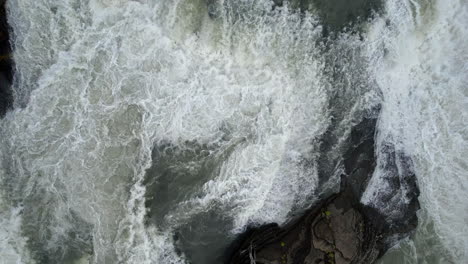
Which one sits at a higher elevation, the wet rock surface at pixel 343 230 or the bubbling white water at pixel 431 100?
the bubbling white water at pixel 431 100

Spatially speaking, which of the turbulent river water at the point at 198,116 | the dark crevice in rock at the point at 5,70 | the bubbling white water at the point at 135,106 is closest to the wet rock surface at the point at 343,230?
the turbulent river water at the point at 198,116

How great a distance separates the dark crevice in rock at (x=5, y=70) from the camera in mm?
7535

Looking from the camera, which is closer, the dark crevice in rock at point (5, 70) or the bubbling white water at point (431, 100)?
the dark crevice in rock at point (5, 70)

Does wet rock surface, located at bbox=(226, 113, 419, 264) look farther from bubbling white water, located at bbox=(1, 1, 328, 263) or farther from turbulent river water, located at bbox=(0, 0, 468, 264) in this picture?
bubbling white water, located at bbox=(1, 1, 328, 263)

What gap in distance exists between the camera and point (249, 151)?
7.78 metres

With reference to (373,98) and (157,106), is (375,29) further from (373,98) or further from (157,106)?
(157,106)

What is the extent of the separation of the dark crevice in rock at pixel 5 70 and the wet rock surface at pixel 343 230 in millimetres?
5274

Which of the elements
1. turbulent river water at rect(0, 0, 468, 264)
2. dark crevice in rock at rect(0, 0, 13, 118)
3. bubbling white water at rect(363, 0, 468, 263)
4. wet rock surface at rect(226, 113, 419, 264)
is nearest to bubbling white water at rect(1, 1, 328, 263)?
turbulent river water at rect(0, 0, 468, 264)

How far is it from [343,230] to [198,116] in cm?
369

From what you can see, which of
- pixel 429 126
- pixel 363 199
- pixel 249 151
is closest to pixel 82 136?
pixel 249 151

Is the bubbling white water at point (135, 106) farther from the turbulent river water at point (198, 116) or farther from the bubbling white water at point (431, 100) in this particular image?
the bubbling white water at point (431, 100)

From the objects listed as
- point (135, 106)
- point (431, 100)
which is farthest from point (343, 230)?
point (135, 106)

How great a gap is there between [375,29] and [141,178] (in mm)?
5553

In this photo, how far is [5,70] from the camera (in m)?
7.61
